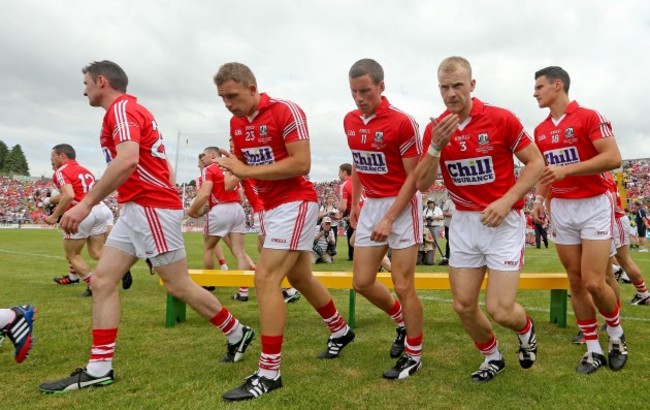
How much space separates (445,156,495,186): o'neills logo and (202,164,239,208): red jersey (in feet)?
16.1

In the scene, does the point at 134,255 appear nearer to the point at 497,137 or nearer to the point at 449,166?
the point at 449,166

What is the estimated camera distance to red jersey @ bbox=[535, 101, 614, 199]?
4.02m

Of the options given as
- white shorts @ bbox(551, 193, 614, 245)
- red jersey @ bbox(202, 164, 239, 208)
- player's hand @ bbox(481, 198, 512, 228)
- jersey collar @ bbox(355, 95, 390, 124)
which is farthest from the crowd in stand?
player's hand @ bbox(481, 198, 512, 228)

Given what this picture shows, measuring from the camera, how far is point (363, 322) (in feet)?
18.6

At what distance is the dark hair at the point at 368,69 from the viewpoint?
3820mm

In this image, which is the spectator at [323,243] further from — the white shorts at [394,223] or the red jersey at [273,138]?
the red jersey at [273,138]

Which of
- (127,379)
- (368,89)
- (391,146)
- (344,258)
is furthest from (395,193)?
(344,258)

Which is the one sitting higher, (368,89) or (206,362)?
(368,89)

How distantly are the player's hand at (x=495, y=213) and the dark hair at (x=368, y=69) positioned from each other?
54.6 inches

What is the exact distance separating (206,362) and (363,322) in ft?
7.07

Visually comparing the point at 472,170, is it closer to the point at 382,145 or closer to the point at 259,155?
the point at 382,145

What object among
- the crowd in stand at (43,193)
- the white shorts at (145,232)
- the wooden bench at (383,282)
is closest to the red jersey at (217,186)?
the wooden bench at (383,282)

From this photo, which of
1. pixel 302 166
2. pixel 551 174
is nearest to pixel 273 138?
pixel 302 166

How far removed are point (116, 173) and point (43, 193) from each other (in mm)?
51058
